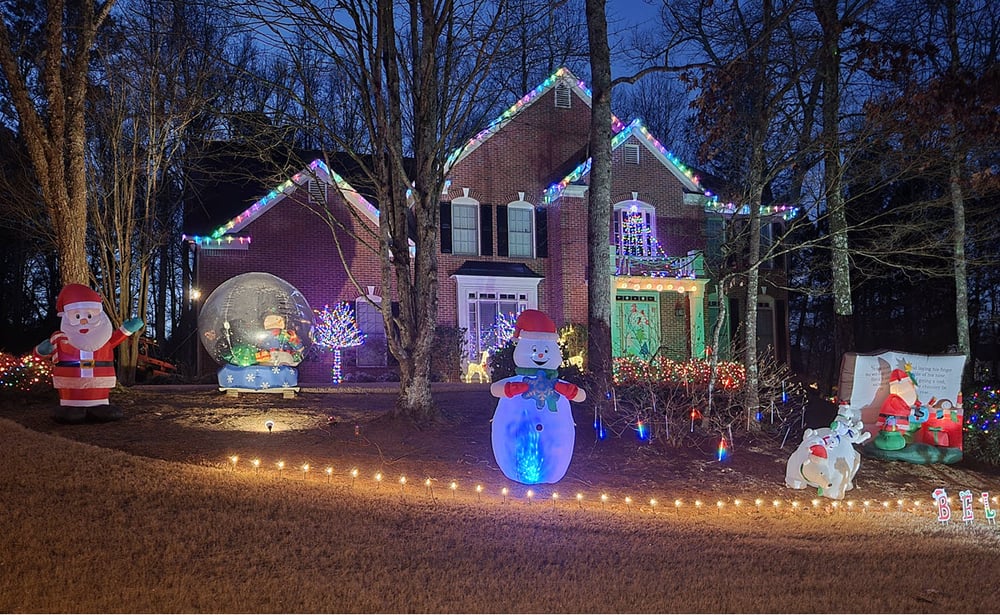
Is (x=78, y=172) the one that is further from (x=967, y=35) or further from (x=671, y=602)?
(x=967, y=35)

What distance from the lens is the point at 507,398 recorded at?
7219mm

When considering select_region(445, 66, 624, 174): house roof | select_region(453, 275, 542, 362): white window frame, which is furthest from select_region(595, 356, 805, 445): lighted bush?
select_region(445, 66, 624, 174): house roof

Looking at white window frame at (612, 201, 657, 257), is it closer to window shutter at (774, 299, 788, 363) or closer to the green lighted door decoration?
the green lighted door decoration

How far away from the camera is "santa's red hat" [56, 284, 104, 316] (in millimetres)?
9570

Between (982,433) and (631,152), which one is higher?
(631,152)

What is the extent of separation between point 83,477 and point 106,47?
33.6 ft

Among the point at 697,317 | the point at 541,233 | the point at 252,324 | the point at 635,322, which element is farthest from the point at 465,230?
the point at 252,324

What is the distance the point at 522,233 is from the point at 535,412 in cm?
1590

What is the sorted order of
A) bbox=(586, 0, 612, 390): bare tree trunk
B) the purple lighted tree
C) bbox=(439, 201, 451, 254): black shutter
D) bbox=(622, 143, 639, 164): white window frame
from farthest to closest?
1. bbox=(622, 143, 639, 164): white window frame
2. bbox=(439, 201, 451, 254): black shutter
3. the purple lighted tree
4. bbox=(586, 0, 612, 390): bare tree trunk

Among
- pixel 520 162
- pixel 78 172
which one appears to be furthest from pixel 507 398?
pixel 520 162

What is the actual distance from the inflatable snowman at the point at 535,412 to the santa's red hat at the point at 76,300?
5.82 meters

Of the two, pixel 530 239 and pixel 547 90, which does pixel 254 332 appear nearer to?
pixel 530 239

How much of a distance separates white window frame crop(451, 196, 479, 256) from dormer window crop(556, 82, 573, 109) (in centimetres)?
421

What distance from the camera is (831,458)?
26.2 ft
